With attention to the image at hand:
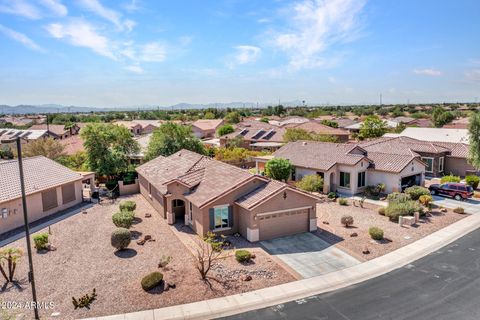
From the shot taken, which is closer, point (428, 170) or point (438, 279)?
point (438, 279)

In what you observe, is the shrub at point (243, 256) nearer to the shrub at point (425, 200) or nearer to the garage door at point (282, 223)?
the garage door at point (282, 223)

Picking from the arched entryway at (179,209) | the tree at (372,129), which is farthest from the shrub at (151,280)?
the tree at (372,129)

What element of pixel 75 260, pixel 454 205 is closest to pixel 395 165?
pixel 454 205

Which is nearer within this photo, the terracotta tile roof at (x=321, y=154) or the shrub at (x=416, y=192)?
the shrub at (x=416, y=192)

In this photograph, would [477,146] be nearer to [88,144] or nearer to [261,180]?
[261,180]

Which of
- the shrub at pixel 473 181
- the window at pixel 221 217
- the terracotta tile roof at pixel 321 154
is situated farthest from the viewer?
the shrub at pixel 473 181

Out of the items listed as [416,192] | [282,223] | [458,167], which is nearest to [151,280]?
[282,223]

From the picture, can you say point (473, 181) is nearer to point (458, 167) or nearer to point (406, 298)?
point (458, 167)
